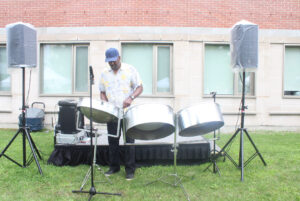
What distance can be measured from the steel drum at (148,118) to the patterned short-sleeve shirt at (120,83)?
0.50 meters

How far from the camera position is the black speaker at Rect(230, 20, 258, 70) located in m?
3.10

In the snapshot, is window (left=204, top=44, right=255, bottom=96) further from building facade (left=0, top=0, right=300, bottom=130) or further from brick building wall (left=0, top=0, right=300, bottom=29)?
brick building wall (left=0, top=0, right=300, bottom=29)

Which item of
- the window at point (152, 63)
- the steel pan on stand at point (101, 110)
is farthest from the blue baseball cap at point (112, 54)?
the window at point (152, 63)

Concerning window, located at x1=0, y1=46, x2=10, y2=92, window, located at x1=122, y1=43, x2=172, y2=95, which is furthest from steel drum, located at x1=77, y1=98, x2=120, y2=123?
window, located at x1=0, y1=46, x2=10, y2=92

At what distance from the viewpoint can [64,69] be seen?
6559 millimetres

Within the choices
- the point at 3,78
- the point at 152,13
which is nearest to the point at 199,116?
the point at 152,13

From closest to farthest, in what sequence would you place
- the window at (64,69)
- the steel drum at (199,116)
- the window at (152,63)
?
the steel drum at (199,116) → the window at (152,63) → the window at (64,69)

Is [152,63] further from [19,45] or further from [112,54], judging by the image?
[19,45]

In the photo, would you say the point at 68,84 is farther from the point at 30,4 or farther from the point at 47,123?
the point at 30,4

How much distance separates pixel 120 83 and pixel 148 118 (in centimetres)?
79

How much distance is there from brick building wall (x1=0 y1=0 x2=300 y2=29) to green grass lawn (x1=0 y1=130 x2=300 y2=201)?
144 inches

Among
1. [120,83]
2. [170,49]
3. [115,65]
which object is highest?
[170,49]

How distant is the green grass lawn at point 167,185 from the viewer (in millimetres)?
2523

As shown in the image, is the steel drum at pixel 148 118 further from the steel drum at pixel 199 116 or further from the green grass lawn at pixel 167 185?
the green grass lawn at pixel 167 185
